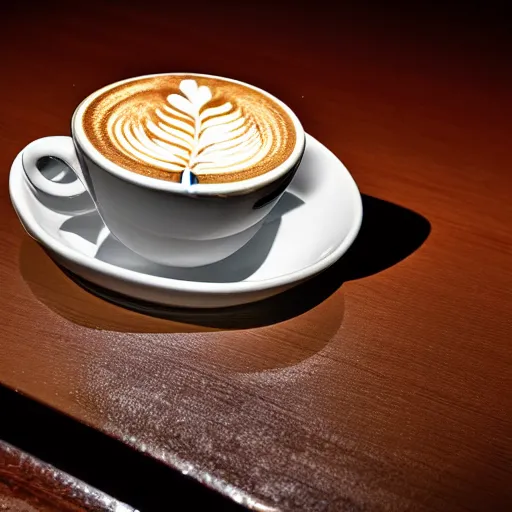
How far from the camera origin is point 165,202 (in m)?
0.57

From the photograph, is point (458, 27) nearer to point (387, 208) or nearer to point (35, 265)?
point (387, 208)

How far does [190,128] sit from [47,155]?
0.14 meters

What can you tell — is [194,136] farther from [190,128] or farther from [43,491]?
[43,491]

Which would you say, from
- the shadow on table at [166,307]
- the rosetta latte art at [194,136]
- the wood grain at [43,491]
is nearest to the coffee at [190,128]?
the rosetta latte art at [194,136]

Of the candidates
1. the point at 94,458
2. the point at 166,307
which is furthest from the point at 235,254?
the point at 94,458

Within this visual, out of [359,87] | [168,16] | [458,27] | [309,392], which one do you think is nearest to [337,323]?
[309,392]

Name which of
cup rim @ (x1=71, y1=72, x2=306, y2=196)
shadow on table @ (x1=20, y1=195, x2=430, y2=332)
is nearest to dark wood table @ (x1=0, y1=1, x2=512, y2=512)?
shadow on table @ (x1=20, y1=195, x2=430, y2=332)

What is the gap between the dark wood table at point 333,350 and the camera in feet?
1.71

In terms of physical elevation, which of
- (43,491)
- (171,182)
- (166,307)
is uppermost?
(171,182)

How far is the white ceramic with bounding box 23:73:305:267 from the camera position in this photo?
57 centimetres

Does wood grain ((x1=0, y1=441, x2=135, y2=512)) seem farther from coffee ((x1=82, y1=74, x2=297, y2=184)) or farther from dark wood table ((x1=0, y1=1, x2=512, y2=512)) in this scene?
coffee ((x1=82, y1=74, x2=297, y2=184))

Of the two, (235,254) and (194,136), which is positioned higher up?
(194,136)

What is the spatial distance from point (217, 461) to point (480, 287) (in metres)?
0.38

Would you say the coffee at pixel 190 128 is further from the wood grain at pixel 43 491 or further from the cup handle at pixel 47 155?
the wood grain at pixel 43 491
